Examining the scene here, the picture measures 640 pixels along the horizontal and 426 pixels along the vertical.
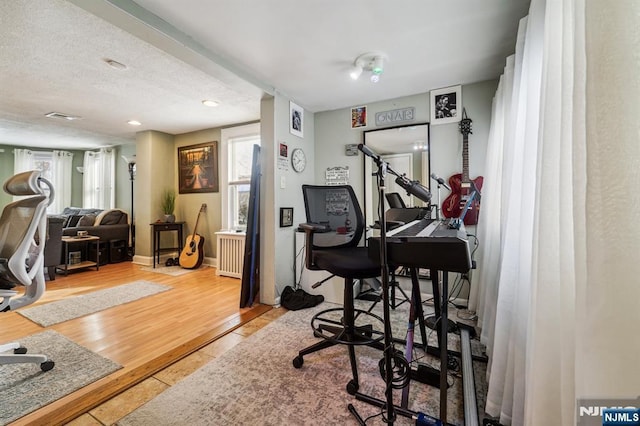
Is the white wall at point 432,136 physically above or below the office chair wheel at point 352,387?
above

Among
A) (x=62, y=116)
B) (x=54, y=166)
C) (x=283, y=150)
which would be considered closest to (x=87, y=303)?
(x=283, y=150)

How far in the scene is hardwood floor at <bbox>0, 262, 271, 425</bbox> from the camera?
1443 mm

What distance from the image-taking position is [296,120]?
10.2ft

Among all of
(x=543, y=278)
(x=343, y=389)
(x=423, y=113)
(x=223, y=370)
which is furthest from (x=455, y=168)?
(x=223, y=370)

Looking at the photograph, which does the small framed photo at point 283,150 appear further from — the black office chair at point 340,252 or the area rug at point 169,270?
the area rug at point 169,270

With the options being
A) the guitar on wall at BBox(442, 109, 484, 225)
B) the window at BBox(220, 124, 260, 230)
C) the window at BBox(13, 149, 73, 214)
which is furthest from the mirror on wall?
the window at BBox(13, 149, 73, 214)

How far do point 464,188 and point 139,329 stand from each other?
10.8 ft

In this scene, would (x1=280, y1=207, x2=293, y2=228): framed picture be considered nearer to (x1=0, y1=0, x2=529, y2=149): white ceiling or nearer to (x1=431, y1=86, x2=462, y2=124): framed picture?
(x1=0, y1=0, x2=529, y2=149): white ceiling

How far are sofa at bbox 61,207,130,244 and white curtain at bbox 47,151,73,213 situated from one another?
4.16ft

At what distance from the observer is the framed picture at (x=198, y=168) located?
15.0 ft

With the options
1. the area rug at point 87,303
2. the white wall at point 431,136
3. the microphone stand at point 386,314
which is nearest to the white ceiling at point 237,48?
the white wall at point 431,136

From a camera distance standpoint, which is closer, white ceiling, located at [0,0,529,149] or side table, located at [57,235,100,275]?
white ceiling, located at [0,0,529,149]

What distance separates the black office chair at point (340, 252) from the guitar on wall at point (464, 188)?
4.52 feet

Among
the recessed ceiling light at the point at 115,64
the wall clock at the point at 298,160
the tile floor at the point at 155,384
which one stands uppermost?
the recessed ceiling light at the point at 115,64
